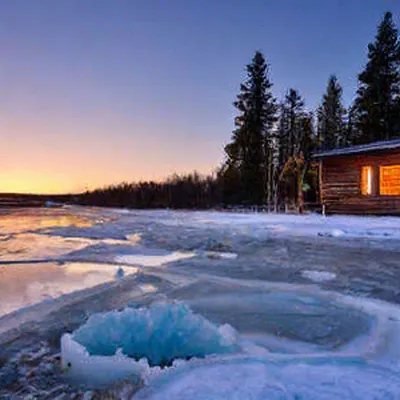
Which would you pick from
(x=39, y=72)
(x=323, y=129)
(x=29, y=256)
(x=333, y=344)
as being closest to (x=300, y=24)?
Answer: (x=39, y=72)

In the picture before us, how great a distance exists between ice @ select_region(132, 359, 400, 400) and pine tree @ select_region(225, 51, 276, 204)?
28.0 metres

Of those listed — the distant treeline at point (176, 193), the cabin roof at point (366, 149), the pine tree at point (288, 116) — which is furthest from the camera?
the pine tree at point (288, 116)

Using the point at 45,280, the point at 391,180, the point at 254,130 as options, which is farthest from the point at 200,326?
the point at 254,130

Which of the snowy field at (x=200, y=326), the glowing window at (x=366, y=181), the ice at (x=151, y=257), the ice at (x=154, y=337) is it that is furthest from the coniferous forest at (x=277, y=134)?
the ice at (x=154, y=337)

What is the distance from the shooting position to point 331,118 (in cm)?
A: 3616

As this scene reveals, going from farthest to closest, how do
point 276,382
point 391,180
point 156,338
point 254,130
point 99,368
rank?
point 254,130 < point 391,180 < point 156,338 < point 99,368 < point 276,382

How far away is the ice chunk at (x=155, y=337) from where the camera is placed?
267 centimetres

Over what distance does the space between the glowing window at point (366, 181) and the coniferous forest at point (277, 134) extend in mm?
9154

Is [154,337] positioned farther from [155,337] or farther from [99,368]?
[99,368]

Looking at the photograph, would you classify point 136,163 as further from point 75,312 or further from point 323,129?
point 75,312

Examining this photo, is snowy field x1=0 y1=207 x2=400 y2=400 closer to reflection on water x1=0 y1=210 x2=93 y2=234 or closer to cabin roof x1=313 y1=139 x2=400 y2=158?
reflection on water x1=0 y1=210 x2=93 y2=234

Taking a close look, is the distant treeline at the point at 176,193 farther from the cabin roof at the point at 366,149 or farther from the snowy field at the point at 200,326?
the snowy field at the point at 200,326

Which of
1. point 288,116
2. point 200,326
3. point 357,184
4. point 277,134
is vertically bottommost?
point 200,326

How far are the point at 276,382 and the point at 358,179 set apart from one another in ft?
51.9
